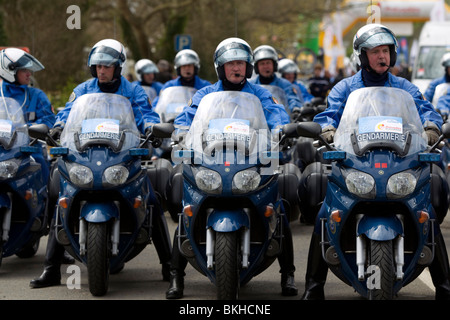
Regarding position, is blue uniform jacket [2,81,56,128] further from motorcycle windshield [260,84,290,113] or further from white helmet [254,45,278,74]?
white helmet [254,45,278,74]

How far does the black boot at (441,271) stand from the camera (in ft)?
21.6

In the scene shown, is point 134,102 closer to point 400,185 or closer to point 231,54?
point 231,54

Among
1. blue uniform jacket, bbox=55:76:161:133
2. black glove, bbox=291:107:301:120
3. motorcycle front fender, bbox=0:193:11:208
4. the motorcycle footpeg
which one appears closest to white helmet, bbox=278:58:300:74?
black glove, bbox=291:107:301:120

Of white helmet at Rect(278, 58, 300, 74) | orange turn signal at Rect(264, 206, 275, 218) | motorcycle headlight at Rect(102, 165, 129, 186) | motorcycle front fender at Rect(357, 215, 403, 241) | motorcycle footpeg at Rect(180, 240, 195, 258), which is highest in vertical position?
white helmet at Rect(278, 58, 300, 74)

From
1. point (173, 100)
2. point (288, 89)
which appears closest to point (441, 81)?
point (288, 89)

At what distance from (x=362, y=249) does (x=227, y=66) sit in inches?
76.7

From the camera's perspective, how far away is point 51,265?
26.1 feet

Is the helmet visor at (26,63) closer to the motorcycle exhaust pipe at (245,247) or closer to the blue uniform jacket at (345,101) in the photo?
the blue uniform jacket at (345,101)

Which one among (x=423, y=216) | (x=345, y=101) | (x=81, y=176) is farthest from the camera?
(x=81, y=176)

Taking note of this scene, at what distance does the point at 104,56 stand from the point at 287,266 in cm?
224

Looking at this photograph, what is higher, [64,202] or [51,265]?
[64,202]

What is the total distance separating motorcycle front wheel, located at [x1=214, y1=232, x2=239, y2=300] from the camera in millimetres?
6375

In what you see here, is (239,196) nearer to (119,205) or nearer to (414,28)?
(119,205)

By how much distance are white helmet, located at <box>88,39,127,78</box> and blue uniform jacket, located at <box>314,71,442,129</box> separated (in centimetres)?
190
